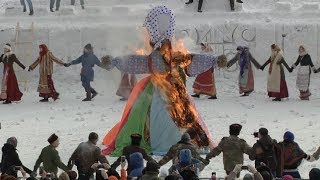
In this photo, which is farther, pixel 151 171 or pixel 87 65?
pixel 87 65

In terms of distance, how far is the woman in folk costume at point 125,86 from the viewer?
2081 centimetres

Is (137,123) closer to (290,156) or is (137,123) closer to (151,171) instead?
(290,156)

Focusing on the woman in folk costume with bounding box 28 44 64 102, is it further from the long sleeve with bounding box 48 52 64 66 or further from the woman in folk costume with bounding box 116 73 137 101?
the woman in folk costume with bounding box 116 73 137 101

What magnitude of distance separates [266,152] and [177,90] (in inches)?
113

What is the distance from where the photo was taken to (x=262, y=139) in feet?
40.1

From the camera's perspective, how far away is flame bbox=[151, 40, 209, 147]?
47.9 ft

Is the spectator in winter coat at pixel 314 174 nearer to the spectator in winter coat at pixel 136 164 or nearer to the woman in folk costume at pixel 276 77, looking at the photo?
the spectator in winter coat at pixel 136 164

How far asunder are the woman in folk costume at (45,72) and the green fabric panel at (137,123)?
6559 mm

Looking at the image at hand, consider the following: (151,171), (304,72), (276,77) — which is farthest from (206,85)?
(151,171)

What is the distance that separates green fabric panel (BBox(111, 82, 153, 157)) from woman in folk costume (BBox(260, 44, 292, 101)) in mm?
6605

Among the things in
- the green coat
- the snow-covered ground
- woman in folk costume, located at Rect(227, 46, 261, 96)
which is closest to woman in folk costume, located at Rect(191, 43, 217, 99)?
the snow-covered ground

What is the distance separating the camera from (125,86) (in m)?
20.9

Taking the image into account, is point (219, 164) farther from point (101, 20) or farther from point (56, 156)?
point (101, 20)

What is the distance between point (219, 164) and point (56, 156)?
2.87m
